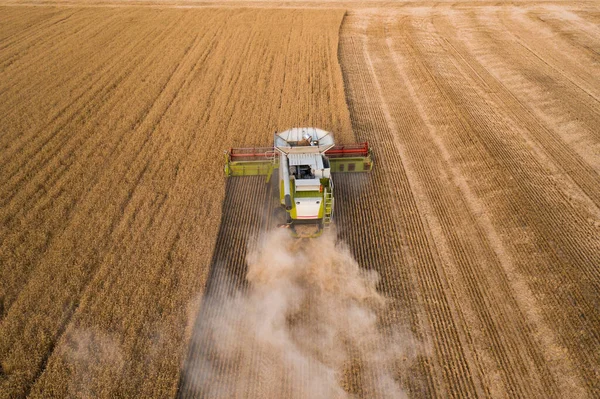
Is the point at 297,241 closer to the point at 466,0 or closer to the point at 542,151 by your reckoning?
the point at 542,151

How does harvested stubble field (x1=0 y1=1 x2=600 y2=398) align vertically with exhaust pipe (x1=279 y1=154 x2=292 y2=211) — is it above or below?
below

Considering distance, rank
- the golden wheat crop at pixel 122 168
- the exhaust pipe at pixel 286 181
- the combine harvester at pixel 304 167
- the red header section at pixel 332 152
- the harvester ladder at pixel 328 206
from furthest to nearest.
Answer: the red header section at pixel 332 152 < the harvester ladder at pixel 328 206 < the combine harvester at pixel 304 167 < the exhaust pipe at pixel 286 181 < the golden wheat crop at pixel 122 168

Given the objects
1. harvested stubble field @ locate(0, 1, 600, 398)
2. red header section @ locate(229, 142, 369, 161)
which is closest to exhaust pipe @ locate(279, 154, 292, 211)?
red header section @ locate(229, 142, 369, 161)

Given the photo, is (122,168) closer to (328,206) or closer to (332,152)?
(332,152)

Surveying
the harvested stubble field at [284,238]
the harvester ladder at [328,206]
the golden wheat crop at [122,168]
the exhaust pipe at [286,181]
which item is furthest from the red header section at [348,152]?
the harvester ladder at [328,206]

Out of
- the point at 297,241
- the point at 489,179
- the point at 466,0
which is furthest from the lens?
the point at 466,0

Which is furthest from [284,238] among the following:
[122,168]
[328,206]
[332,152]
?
[122,168]

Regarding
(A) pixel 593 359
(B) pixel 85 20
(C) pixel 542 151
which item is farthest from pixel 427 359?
(B) pixel 85 20

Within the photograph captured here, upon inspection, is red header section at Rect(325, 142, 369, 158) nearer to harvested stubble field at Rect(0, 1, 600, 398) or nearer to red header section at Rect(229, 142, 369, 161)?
A: red header section at Rect(229, 142, 369, 161)

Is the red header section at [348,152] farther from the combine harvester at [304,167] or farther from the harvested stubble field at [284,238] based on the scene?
the harvested stubble field at [284,238]
